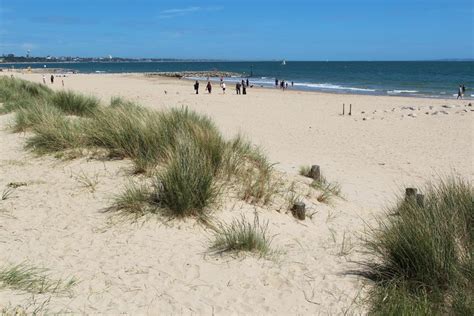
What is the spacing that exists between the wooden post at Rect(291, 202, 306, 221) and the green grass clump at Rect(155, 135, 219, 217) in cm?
105

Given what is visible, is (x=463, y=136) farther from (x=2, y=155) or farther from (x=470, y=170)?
(x=2, y=155)

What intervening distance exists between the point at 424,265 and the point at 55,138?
6.73 metres

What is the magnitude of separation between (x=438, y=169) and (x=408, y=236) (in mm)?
7396

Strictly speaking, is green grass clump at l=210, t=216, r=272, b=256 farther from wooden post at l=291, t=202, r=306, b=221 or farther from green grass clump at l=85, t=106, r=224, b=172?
green grass clump at l=85, t=106, r=224, b=172

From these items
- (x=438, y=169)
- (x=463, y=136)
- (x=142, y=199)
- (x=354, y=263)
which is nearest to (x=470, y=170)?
(x=438, y=169)

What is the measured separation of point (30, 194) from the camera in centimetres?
640

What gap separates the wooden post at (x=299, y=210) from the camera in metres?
5.96

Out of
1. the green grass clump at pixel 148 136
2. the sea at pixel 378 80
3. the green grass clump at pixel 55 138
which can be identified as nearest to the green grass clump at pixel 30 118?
the green grass clump at pixel 55 138

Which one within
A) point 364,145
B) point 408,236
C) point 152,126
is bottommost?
point 364,145

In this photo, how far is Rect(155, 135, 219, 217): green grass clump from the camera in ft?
17.9

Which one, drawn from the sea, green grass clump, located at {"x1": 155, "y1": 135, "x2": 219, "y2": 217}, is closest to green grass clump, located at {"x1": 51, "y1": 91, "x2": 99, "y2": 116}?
green grass clump, located at {"x1": 155, "y1": 135, "x2": 219, "y2": 217}

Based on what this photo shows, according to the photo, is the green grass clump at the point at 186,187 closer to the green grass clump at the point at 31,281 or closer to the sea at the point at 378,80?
the green grass clump at the point at 31,281

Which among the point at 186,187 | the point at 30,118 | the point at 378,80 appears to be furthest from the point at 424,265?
the point at 378,80

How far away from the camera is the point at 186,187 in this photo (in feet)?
17.8
